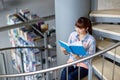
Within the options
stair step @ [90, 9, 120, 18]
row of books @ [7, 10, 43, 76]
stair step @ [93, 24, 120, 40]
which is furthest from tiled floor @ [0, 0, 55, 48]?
stair step @ [93, 24, 120, 40]

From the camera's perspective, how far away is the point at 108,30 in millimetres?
3088

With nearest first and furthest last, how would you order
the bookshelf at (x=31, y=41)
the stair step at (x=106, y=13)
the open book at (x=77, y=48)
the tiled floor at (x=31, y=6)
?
the open book at (x=77, y=48)
the stair step at (x=106, y=13)
the bookshelf at (x=31, y=41)
the tiled floor at (x=31, y=6)

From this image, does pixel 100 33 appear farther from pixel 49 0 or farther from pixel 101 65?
pixel 49 0

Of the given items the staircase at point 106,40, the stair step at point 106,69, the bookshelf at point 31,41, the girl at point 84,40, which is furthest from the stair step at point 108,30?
the bookshelf at point 31,41

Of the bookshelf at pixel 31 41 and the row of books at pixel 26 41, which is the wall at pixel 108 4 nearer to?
the bookshelf at pixel 31 41

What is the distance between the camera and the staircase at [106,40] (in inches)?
112

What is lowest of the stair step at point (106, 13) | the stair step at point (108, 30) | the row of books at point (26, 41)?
the row of books at point (26, 41)

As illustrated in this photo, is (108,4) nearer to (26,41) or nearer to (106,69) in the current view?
(106,69)

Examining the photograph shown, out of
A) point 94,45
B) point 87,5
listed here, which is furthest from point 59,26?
point 94,45

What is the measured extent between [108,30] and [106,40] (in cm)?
34

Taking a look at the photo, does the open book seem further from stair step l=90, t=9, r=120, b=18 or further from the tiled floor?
the tiled floor

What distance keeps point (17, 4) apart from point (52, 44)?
9.11 ft

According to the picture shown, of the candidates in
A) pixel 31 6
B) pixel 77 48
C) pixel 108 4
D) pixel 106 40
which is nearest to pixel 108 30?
pixel 106 40

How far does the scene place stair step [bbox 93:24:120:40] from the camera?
2.97m
